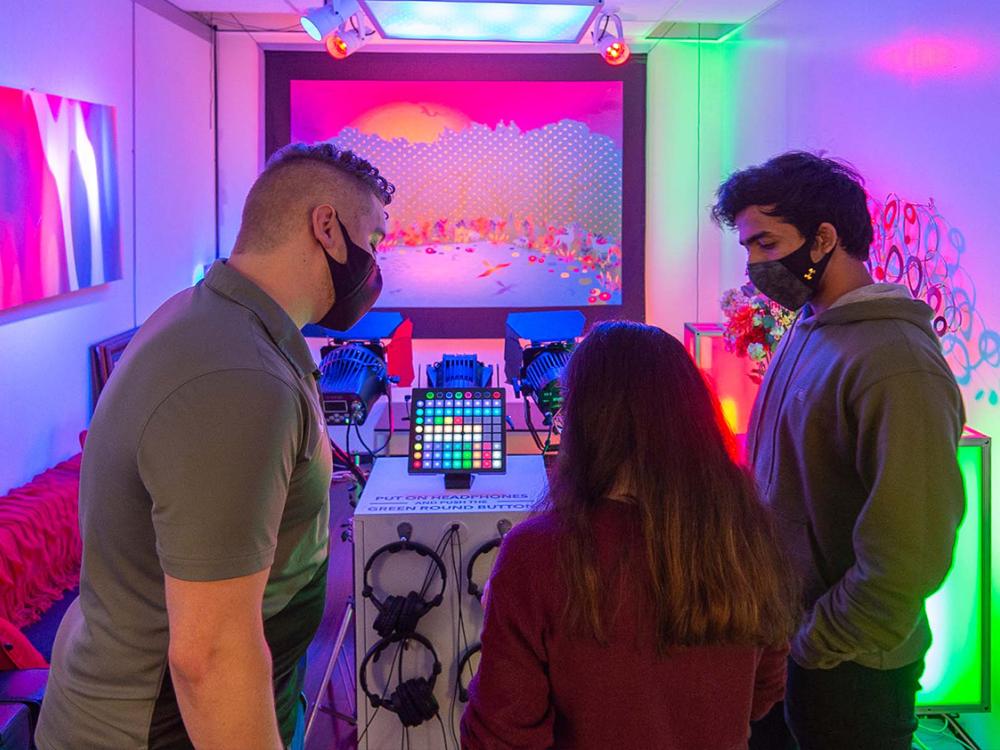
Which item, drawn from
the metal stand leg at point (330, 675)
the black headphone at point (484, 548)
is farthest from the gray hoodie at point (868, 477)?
the metal stand leg at point (330, 675)

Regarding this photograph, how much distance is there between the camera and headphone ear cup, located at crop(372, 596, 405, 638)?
216 cm

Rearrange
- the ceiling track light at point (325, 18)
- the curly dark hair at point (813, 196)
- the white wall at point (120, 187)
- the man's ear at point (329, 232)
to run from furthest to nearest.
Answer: the ceiling track light at point (325, 18) < the white wall at point (120, 187) < the curly dark hair at point (813, 196) < the man's ear at point (329, 232)

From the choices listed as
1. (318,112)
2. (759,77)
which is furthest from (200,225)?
(759,77)

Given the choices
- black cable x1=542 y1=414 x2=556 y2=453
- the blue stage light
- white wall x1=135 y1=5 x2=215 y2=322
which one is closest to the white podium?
black cable x1=542 y1=414 x2=556 y2=453

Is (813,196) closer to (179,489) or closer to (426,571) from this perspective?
(426,571)

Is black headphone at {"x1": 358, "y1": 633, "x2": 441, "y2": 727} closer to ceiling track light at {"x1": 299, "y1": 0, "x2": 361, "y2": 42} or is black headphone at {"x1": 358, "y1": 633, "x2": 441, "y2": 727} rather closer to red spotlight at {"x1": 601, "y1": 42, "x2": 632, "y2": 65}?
ceiling track light at {"x1": 299, "y1": 0, "x2": 361, "y2": 42}

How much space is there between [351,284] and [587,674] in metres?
0.65

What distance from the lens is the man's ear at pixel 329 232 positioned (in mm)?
1281

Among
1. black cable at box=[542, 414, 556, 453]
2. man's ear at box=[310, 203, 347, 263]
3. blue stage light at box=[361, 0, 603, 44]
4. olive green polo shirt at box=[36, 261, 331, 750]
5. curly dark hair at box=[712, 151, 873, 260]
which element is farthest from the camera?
blue stage light at box=[361, 0, 603, 44]

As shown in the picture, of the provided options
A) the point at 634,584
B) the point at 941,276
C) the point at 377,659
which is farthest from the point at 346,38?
the point at 634,584

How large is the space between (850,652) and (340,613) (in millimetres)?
2756

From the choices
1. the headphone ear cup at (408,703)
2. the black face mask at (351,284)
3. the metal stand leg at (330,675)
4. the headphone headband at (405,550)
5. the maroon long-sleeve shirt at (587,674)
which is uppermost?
the black face mask at (351,284)

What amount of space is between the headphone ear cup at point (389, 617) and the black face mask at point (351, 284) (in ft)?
2.97

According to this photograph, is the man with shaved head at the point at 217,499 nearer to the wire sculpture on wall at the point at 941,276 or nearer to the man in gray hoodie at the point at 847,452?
the man in gray hoodie at the point at 847,452
